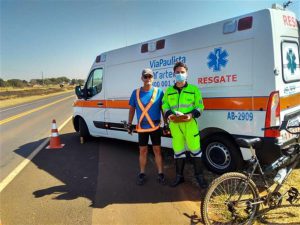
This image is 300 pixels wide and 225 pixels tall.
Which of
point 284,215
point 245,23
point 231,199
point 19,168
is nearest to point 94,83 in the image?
point 19,168

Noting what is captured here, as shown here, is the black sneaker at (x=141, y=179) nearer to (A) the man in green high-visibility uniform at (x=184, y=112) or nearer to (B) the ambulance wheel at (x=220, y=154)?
(A) the man in green high-visibility uniform at (x=184, y=112)

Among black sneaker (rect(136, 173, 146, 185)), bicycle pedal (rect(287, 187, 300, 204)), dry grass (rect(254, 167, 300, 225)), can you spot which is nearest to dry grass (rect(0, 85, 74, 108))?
black sneaker (rect(136, 173, 146, 185))

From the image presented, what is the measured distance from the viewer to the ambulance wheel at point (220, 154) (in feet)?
16.9

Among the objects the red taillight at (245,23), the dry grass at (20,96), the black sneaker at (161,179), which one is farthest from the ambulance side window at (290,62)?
the dry grass at (20,96)

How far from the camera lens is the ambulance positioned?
458 centimetres

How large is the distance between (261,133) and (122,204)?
2323 mm

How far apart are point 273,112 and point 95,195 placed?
9.78 ft

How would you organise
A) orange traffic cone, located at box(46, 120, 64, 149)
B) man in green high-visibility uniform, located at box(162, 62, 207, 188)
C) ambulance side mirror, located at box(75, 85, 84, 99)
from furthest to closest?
ambulance side mirror, located at box(75, 85, 84, 99), orange traffic cone, located at box(46, 120, 64, 149), man in green high-visibility uniform, located at box(162, 62, 207, 188)

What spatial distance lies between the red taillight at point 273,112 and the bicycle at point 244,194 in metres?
0.90

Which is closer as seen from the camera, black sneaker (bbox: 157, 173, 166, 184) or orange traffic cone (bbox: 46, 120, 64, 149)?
black sneaker (bbox: 157, 173, 166, 184)

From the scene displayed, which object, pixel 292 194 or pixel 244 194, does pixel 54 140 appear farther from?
pixel 292 194

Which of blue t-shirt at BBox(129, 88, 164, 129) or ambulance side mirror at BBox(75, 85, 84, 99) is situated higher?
ambulance side mirror at BBox(75, 85, 84, 99)

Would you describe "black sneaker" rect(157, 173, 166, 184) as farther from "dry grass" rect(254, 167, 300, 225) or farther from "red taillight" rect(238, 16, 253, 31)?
"red taillight" rect(238, 16, 253, 31)

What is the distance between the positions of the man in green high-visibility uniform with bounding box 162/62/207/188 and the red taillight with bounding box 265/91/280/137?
970 mm
